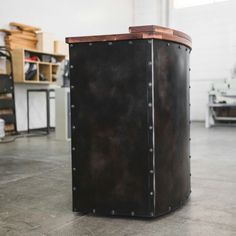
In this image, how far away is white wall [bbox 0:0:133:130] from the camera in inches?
236

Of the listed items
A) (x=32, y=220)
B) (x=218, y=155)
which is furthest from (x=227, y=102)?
(x=32, y=220)

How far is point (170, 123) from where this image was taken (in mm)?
1712

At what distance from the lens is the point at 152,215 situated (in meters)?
1.63

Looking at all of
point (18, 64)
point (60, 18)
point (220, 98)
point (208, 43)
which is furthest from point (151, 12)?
point (18, 64)

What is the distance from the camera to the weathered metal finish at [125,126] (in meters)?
1.60

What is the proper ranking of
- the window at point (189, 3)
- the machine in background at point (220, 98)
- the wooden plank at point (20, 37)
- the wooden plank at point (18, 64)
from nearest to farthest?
the wooden plank at point (18, 64), the wooden plank at point (20, 37), the machine in background at point (220, 98), the window at point (189, 3)

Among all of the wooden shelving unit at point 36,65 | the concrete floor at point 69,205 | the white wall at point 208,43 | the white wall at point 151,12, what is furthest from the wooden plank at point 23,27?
the white wall at point 208,43

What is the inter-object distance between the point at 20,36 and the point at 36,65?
56 cm

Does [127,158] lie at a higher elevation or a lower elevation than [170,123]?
lower

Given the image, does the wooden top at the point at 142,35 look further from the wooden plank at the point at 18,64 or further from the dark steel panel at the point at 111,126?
the wooden plank at the point at 18,64

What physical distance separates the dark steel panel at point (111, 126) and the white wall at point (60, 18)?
4.52 metres

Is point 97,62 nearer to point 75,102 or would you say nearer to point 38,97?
point 75,102

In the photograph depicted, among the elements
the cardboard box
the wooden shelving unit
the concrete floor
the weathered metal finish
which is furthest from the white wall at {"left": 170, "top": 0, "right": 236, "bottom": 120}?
the weathered metal finish

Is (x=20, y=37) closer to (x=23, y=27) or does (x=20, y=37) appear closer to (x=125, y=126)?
(x=23, y=27)
